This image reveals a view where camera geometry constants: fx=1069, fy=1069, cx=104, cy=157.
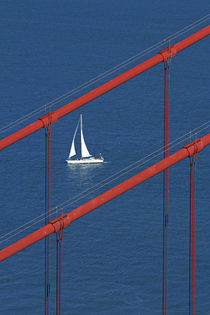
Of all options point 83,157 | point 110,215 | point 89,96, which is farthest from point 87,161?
point 89,96

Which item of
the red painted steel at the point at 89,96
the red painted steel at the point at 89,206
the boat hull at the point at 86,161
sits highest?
the boat hull at the point at 86,161

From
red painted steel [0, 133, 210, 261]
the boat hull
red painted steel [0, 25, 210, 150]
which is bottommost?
red painted steel [0, 133, 210, 261]

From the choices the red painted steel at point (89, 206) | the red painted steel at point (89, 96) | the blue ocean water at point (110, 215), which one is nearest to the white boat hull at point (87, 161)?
the blue ocean water at point (110, 215)

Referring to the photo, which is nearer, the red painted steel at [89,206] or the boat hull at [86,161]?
the red painted steel at [89,206]

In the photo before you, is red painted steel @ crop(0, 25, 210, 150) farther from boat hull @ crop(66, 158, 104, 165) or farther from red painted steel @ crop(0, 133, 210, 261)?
boat hull @ crop(66, 158, 104, 165)

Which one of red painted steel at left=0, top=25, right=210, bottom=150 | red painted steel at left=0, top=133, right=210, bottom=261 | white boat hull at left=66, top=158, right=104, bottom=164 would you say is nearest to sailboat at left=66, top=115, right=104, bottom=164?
white boat hull at left=66, top=158, right=104, bottom=164

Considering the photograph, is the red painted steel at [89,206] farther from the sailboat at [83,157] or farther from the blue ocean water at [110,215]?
the sailboat at [83,157]

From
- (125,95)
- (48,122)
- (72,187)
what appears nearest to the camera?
(48,122)

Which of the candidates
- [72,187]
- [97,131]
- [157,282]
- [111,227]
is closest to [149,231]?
[111,227]

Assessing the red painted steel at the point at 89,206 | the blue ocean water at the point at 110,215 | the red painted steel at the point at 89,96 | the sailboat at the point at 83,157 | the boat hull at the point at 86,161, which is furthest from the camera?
the sailboat at the point at 83,157

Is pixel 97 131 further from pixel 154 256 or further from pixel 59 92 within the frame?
pixel 154 256

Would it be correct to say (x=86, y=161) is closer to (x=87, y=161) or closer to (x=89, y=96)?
(x=87, y=161)
